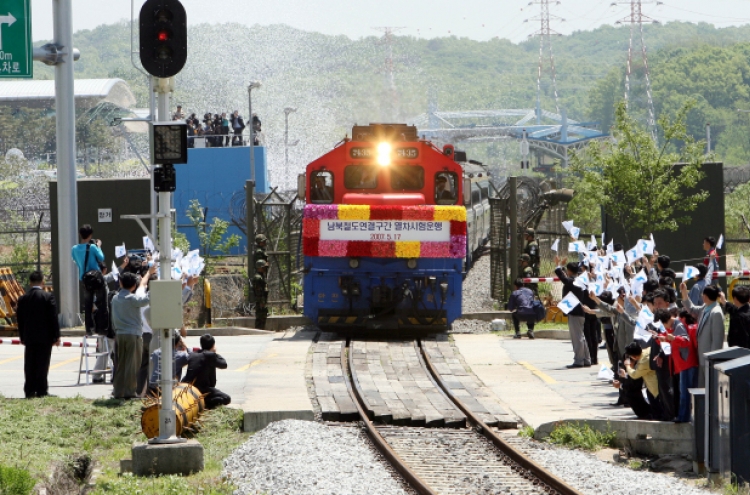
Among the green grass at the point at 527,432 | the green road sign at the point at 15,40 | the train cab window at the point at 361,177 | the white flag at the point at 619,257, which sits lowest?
the green grass at the point at 527,432

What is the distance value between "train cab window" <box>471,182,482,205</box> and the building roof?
55064 mm

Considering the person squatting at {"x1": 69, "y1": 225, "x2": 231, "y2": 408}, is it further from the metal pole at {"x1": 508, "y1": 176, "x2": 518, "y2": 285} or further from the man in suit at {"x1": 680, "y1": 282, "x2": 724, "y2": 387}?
the metal pole at {"x1": 508, "y1": 176, "x2": 518, "y2": 285}

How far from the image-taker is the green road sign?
1977 cm

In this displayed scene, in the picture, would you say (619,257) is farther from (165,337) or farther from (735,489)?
(165,337)

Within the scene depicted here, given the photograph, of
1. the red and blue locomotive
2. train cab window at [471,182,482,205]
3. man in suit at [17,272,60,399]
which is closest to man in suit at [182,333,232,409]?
man in suit at [17,272,60,399]

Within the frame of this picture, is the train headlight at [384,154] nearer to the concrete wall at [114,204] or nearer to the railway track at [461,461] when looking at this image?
the concrete wall at [114,204]

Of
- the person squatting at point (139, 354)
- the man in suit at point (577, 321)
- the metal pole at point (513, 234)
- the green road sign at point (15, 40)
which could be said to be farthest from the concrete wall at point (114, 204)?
the man in suit at point (577, 321)

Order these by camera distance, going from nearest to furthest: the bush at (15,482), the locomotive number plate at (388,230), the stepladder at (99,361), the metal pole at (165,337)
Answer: the bush at (15,482) → the metal pole at (165,337) → the stepladder at (99,361) → the locomotive number plate at (388,230)

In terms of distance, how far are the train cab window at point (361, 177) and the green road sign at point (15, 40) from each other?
6.13 metres

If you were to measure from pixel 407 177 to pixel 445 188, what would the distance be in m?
0.76

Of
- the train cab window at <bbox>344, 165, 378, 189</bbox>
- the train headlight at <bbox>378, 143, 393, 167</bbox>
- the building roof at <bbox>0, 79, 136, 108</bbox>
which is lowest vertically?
the train cab window at <bbox>344, 165, 378, 189</bbox>

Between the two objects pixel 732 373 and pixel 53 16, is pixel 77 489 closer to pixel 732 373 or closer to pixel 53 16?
pixel 732 373

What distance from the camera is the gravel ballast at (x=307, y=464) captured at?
9.83 m

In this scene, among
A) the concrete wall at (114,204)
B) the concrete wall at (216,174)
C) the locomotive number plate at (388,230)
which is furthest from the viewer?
the concrete wall at (216,174)
